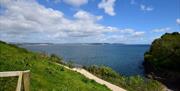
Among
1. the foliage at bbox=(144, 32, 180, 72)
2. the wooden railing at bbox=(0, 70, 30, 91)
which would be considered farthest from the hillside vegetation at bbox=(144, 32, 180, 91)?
the wooden railing at bbox=(0, 70, 30, 91)

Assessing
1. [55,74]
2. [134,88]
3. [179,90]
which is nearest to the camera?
[55,74]

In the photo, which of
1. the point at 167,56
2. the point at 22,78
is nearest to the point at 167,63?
the point at 167,56

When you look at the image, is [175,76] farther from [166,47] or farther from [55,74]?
[55,74]

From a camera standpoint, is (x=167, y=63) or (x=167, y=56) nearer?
(x=167, y=63)

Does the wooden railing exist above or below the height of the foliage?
above

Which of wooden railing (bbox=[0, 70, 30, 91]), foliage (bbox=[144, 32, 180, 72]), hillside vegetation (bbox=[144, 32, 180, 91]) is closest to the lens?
wooden railing (bbox=[0, 70, 30, 91])

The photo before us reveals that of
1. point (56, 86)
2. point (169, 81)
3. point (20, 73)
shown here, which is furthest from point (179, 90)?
point (20, 73)

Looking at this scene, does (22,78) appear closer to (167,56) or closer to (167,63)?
(167,63)

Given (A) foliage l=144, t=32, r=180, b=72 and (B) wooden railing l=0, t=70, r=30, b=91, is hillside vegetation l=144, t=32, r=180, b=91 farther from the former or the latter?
(B) wooden railing l=0, t=70, r=30, b=91

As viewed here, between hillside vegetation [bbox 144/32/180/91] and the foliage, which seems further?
the foliage

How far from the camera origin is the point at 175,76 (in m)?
71.2

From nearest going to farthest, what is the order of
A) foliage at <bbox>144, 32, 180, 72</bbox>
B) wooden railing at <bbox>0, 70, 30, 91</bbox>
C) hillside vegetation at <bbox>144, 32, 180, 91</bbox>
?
wooden railing at <bbox>0, 70, 30, 91</bbox>
hillside vegetation at <bbox>144, 32, 180, 91</bbox>
foliage at <bbox>144, 32, 180, 72</bbox>

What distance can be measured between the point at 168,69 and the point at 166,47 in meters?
11.1

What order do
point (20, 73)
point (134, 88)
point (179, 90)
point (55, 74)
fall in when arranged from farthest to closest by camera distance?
point (179, 90), point (134, 88), point (55, 74), point (20, 73)
